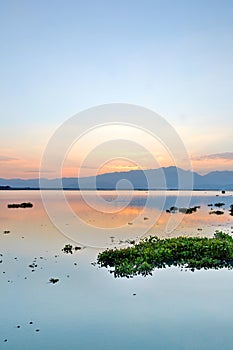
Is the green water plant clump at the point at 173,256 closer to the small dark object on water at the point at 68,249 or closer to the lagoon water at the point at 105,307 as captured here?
the lagoon water at the point at 105,307

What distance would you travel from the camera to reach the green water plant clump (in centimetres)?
1519

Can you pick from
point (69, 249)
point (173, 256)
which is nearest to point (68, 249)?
point (69, 249)

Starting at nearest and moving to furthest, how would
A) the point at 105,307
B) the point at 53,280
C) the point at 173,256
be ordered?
the point at 105,307 → the point at 53,280 → the point at 173,256

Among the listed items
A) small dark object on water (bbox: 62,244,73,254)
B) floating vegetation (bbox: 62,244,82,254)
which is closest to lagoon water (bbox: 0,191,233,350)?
small dark object on water (bbox: 62,244,73,254)

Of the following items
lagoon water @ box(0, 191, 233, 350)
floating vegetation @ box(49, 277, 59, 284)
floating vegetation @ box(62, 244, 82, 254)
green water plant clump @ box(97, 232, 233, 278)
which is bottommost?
lagoon water @ box(0, 191, 233, 350)

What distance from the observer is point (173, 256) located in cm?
1619

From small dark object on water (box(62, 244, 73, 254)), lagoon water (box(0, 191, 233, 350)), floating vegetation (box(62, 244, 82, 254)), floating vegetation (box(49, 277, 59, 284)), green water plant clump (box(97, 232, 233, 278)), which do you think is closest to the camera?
lagoon water (box(0, 191, 233, 350))

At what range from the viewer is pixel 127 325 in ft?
31.9

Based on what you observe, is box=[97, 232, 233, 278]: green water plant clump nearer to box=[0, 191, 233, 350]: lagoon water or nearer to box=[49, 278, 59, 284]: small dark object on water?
box=[0, 191, 233, 350]: lagoon water

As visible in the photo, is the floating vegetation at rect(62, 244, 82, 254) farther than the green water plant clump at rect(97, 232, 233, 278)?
Yes

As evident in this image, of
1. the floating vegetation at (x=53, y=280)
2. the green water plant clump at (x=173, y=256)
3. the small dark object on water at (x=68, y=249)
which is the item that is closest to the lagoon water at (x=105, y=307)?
the floating vegetation at (x=53, y=280)

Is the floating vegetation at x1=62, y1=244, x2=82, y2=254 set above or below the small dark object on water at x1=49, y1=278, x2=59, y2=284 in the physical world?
above

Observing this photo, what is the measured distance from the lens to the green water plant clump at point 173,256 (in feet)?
49.8

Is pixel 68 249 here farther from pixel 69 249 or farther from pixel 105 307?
pixel 105 307
